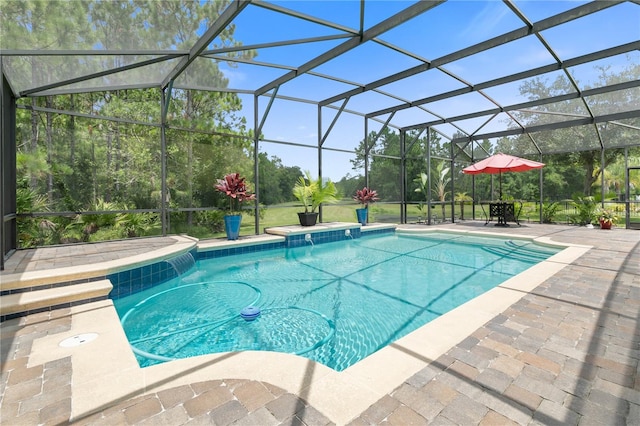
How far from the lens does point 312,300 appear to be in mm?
4008

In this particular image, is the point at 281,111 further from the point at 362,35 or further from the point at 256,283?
the point at 256,283

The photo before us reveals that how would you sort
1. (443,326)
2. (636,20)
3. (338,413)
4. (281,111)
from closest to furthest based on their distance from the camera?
1. (338,413)
2. (443,326)
3. (636,20)
4. (281,111)

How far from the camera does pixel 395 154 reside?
12.1 meters

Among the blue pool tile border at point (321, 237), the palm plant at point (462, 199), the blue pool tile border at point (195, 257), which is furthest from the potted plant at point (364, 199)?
the palm plant at point (462, 199)

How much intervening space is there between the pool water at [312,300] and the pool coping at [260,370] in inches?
22.2

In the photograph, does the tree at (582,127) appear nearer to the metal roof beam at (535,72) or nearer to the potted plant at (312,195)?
the metal roof beam at (535,72)

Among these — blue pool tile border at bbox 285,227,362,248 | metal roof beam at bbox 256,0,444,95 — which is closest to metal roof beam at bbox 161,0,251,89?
metal roof beam at bbox 256,0,444,95

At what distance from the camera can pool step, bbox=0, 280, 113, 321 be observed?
9.48 ft

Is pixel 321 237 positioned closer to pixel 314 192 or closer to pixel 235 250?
pixel 314 192

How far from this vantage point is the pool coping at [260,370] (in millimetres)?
1630

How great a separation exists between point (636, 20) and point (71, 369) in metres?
9.02

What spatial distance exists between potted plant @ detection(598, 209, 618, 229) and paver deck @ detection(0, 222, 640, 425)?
29.2ft

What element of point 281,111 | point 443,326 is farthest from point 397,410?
point 281,111

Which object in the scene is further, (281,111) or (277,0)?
(281,111)
